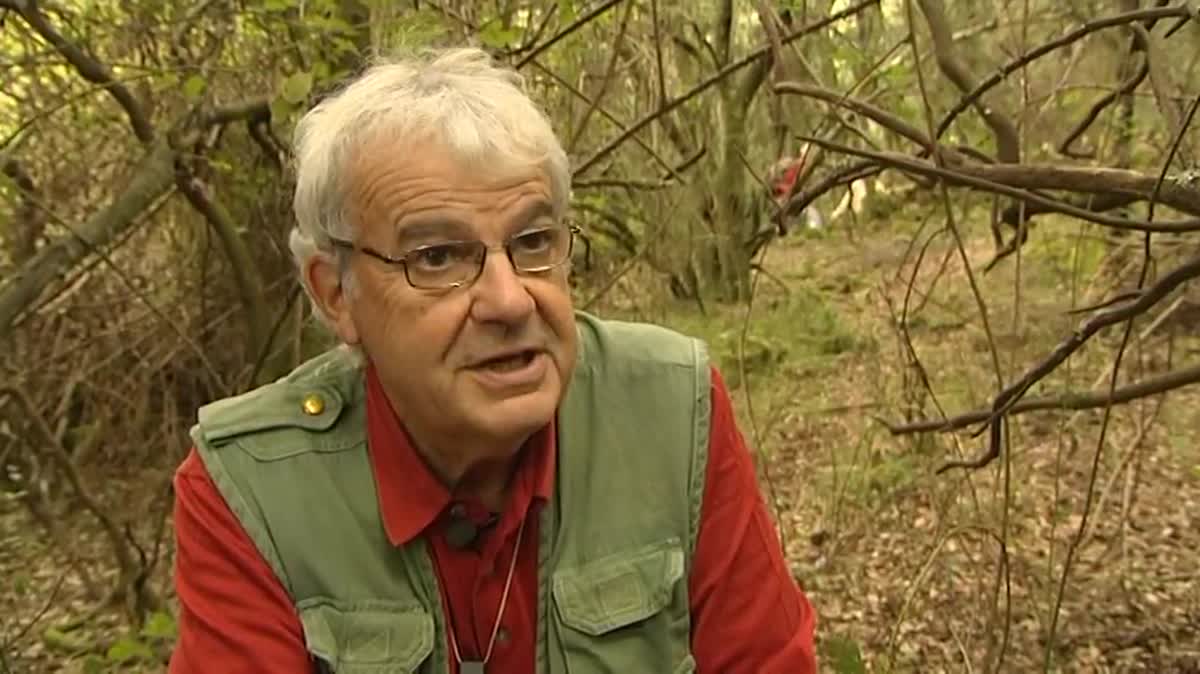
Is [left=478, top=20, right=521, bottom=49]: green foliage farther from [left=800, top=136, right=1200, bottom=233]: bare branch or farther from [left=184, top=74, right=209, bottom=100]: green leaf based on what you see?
[left=800, top=136, right=1200, bottom=233]: bare branch

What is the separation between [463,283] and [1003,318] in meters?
5.52

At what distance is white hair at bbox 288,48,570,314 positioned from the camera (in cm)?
158

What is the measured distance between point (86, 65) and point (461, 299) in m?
2.44

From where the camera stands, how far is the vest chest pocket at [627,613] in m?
1.69

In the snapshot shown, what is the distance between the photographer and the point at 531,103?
173 cm

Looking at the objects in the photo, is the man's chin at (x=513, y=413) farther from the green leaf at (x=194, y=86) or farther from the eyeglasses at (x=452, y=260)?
the green leaf at (x=194, y=86)

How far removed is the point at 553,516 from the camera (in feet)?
5.69

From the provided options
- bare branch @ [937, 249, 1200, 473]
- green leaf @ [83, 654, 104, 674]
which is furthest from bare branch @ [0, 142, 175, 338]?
bare branch @ [937, 249, 1200, 473]

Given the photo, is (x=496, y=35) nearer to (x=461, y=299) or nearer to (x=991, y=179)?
(x=991, y=179)

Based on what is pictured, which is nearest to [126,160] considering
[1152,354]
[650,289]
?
[650,289]

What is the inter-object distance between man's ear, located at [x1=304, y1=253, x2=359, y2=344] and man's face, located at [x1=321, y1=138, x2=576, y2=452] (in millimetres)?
101

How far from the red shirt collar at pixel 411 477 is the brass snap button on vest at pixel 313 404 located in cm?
7

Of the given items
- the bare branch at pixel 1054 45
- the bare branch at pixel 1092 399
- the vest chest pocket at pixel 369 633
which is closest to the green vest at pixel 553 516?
the vest chest pocket at pixel 369 633

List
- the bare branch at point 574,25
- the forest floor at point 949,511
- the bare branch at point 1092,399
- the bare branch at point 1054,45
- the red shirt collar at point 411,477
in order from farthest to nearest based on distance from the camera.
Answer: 1. the forest floor at point 949,511
2. the bare branch at point 574,25
3. the bare branch at point 1092,399
4. the bare branch at point 1054,45
5. the red shirt collar at point 411,477
